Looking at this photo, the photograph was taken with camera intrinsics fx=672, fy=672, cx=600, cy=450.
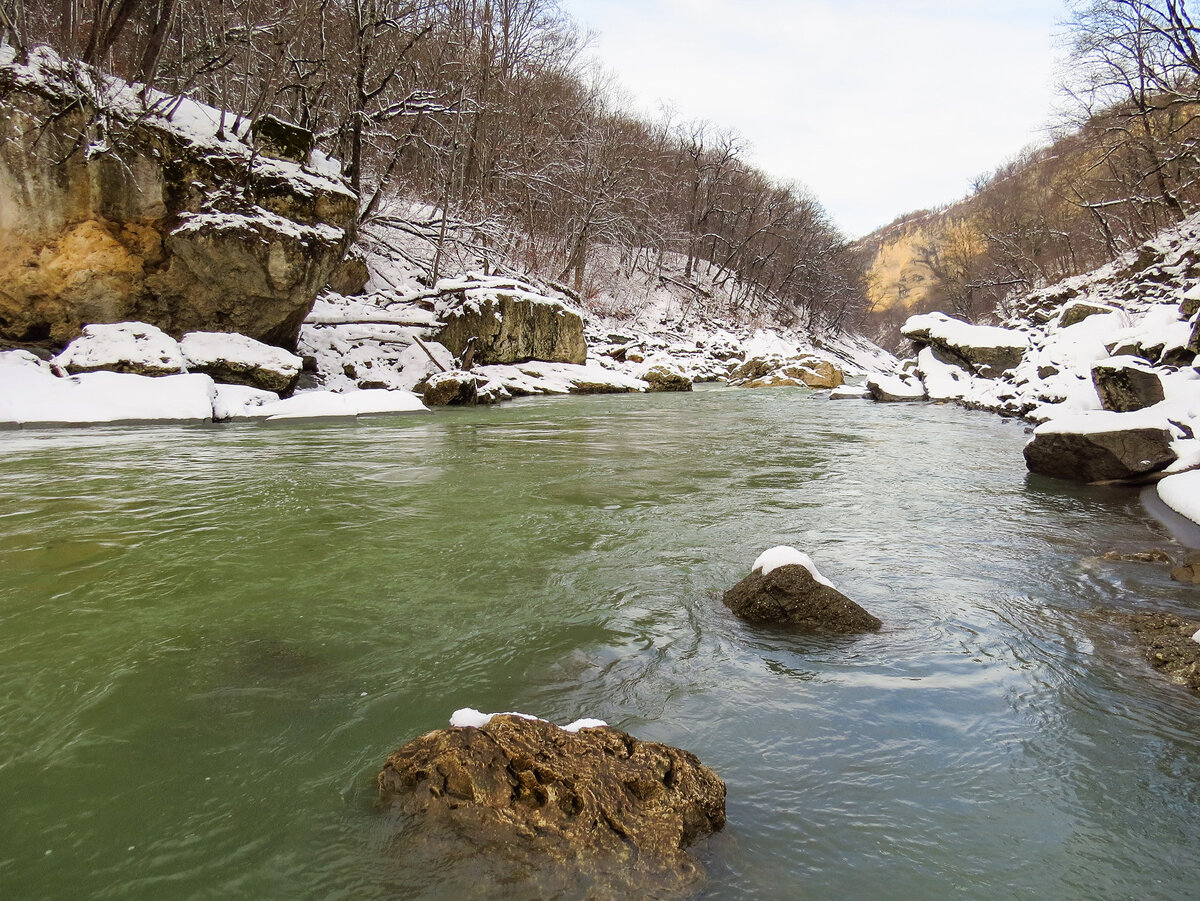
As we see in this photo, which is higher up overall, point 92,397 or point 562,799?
point 92,397

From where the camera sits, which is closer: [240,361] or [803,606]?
[803,606]

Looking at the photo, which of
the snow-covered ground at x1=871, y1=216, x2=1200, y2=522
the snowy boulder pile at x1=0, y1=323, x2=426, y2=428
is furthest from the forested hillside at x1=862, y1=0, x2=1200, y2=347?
the snowy boulder pile at x1=0, y1=323, x2=426, y2=428

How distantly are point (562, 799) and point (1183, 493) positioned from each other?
7337 millimetres

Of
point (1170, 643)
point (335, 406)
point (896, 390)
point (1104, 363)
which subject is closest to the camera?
point (1170, 643)

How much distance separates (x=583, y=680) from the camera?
3.10m

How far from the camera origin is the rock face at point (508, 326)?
2070cm

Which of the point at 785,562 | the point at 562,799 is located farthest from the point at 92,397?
the point at 562,799

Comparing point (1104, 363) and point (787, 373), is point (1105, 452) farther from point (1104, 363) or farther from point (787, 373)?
point (787, 373)

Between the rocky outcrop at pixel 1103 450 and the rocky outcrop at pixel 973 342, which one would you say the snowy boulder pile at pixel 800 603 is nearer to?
the rocky outcrop at pixel 1103 450

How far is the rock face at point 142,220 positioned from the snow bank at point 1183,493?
15814 millimetres

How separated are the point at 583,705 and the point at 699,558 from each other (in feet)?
7.45

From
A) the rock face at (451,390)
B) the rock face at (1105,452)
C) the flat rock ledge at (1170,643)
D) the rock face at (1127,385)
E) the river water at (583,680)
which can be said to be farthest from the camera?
the rock face at (451,390)

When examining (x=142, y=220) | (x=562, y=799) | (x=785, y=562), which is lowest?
(x=562, y=799)

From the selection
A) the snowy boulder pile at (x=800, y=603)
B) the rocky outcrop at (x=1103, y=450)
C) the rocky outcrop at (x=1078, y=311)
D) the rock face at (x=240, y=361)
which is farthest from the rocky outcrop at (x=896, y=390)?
the snowy boulder pile at (x=800, y=603)
